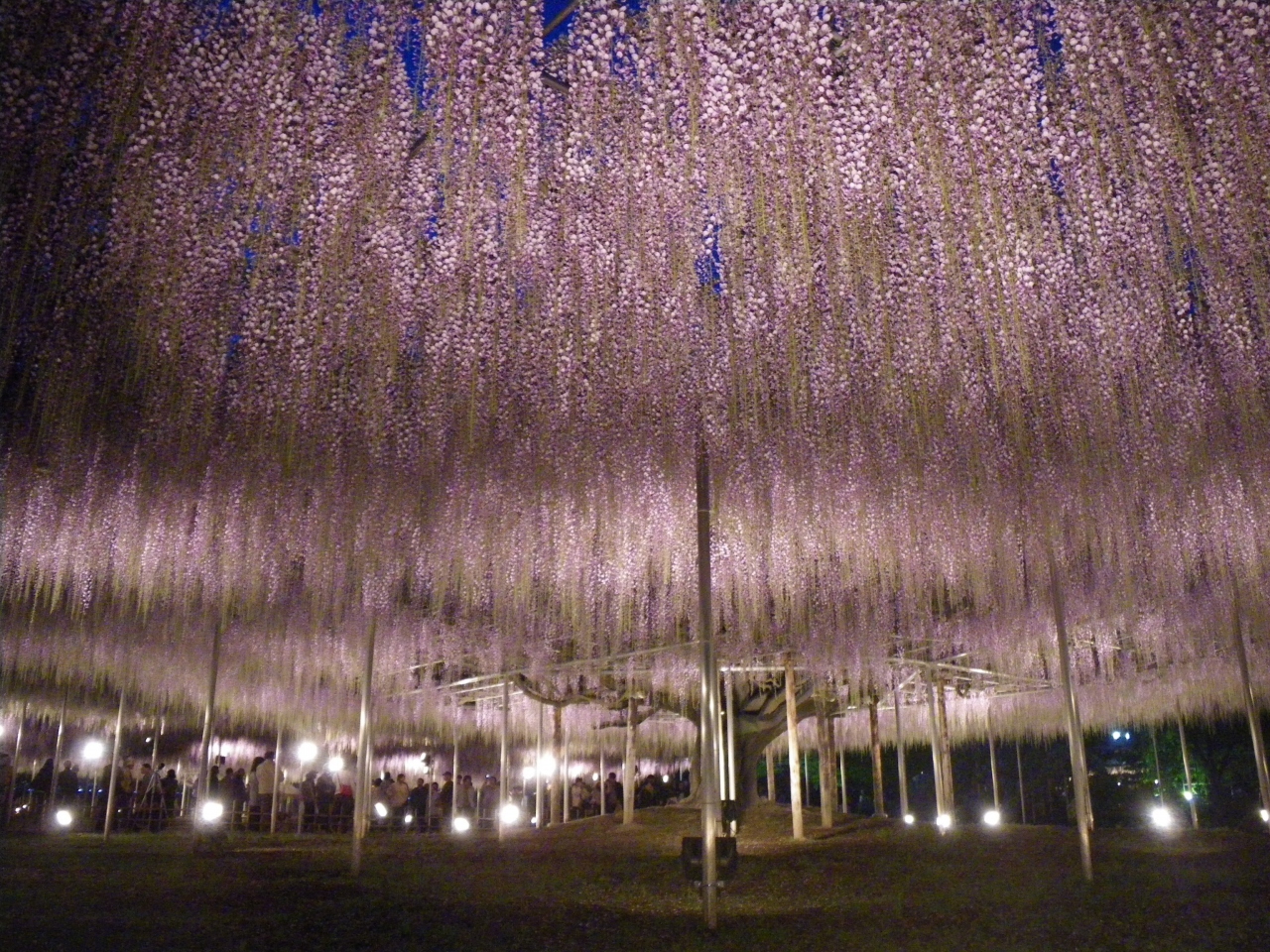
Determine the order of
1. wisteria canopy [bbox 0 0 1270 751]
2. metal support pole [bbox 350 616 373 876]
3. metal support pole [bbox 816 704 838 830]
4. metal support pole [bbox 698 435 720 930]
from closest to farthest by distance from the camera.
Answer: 1. wisteria canopy [bbox 0 0 1270 751]
2. metal support pole [bbox 698 435 720 930]
3. metal support pole [bbox 350 616 373 876]
4. metal support pole [bbox 816 704 838 830]

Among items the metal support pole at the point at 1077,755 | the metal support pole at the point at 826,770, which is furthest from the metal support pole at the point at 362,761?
the metal support pole at the point at 1077,755

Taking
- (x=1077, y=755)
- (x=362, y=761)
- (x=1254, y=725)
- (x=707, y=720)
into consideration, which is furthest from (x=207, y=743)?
(x=1254, y=725)

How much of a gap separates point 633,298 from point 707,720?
285 centimetres

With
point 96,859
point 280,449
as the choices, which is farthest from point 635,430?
point 96,859

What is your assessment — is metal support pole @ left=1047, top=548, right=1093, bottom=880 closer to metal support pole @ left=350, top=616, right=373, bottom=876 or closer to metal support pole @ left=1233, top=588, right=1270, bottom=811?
metal support pole @ left=1233, top=588, right=1270, bottom=811

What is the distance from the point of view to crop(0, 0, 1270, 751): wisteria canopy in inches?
163

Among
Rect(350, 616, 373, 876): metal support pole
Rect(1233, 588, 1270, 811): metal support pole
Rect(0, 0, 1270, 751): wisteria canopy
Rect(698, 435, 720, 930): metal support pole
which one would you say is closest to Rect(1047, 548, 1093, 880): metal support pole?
Rect(0, 0, 1270, 751): wisteria canopy

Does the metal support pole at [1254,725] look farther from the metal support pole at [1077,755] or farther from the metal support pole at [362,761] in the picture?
the metal support pole at [362,761]

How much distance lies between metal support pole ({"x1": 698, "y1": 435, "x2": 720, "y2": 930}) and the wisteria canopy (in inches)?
28.7

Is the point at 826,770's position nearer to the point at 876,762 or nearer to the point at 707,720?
the point at 876,762

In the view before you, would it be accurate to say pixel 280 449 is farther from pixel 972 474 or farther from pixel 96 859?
pixel 972 474

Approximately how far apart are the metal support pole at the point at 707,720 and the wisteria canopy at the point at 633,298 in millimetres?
730

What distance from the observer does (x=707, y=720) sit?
6.57 m

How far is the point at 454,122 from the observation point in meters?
4.47
